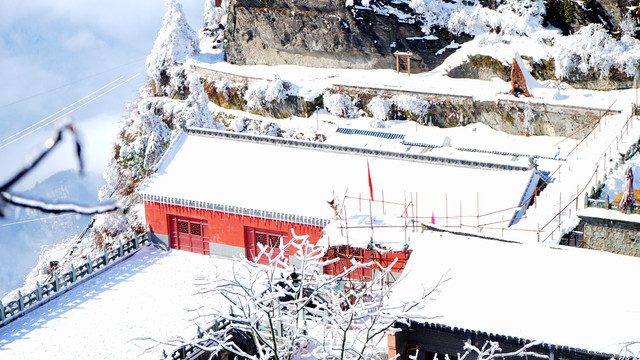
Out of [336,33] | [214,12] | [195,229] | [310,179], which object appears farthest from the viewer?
[214,12]

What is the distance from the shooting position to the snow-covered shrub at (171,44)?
7325 cm

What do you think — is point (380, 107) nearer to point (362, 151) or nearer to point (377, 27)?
point (377, 27)

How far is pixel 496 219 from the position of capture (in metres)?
33.2

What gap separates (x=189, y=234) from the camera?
124 ft

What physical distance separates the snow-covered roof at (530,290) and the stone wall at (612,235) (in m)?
3.26

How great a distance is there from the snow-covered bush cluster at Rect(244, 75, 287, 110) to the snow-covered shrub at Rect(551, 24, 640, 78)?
2293 cm

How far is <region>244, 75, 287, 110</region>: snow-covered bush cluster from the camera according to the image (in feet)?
217

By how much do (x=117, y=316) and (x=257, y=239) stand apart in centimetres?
797

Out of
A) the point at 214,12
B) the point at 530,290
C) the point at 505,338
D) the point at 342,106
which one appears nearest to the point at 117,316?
the point at 505,338

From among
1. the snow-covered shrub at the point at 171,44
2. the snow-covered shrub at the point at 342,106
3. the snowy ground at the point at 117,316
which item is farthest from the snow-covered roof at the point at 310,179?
the snow-covered shrub at the point at 171,44

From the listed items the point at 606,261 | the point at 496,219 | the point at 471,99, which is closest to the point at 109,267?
the point at 496,219

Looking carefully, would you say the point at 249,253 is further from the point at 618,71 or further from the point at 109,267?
the point at 618,71

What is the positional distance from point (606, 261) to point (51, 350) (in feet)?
66.6

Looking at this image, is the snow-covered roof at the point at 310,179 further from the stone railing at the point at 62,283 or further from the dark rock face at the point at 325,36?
the dark rock face at the point at 325,36
